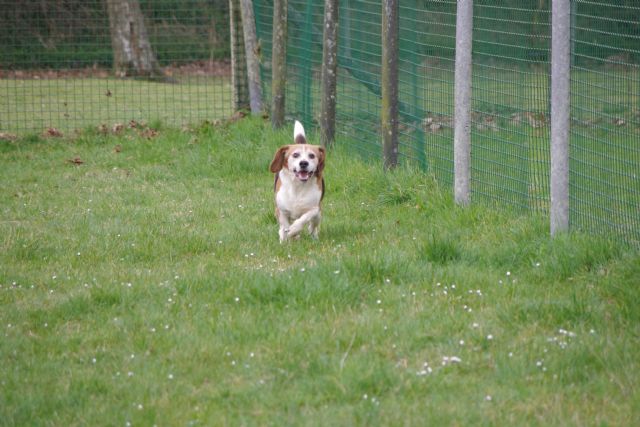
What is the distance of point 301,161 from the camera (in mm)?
7137

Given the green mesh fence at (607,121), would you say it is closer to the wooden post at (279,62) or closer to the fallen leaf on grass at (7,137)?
the wooden post at (279,62)

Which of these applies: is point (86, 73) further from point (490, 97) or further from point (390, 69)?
point (490, 97)

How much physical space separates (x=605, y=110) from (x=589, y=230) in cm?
80

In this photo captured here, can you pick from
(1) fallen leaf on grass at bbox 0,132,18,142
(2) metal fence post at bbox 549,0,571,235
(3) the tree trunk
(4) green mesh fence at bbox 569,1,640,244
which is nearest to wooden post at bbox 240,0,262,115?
(1) fallen leaf on grass at bbox 0,132,18,142

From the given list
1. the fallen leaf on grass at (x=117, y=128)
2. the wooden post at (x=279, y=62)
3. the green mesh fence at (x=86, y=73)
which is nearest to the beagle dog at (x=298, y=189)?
the wooden post at (x=279, y=62)

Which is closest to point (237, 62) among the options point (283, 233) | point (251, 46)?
point (251, 46)

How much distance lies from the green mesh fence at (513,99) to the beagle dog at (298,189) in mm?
1296

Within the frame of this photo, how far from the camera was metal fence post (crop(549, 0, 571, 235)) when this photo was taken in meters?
5.93

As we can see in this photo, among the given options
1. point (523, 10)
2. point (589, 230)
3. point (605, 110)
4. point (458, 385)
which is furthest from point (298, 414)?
point (523, 10)

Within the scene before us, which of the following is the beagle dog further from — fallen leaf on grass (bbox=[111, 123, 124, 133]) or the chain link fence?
fallen leaf on grass (bbox=[111, 123, 124, 133])

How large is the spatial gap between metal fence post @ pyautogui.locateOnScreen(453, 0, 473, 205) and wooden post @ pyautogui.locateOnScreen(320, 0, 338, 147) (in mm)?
2364

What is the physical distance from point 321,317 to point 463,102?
9.27 ft

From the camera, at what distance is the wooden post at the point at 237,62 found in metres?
12.4

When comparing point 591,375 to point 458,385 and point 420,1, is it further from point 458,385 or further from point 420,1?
point 420,1
